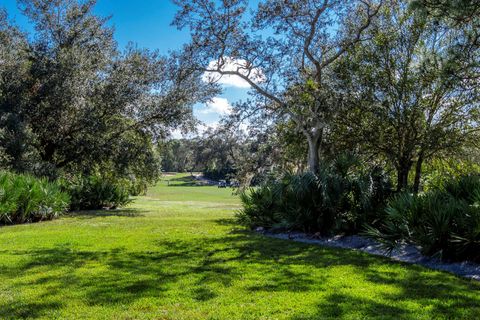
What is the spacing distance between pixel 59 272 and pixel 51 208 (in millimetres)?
11192

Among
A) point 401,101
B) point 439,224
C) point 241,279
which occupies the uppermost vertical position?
point 401,101

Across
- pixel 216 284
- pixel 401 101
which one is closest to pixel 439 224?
pixel 216 284

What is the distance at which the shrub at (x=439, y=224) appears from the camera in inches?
308

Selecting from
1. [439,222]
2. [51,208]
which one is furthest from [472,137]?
[51,208]

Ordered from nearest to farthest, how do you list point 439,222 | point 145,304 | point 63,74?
point 145,304, point 439,222, point 63,74

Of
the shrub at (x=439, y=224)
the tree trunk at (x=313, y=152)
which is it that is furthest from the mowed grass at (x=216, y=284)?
the tree trunk at (x=313, y=152)

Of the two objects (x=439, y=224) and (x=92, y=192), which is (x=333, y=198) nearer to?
(x=439, y=224)

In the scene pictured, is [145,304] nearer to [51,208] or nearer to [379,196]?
[379,196]

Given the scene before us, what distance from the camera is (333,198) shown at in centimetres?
1145

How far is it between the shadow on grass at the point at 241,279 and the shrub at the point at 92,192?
45.2ft

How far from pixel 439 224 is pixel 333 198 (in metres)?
3.54

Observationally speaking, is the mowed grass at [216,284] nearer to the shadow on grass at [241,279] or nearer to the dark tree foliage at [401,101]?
the shadow on grass at [241,279]

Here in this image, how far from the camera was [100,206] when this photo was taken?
79.9 ft

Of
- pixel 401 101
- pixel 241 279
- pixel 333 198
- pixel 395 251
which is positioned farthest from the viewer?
pixel 401 101
